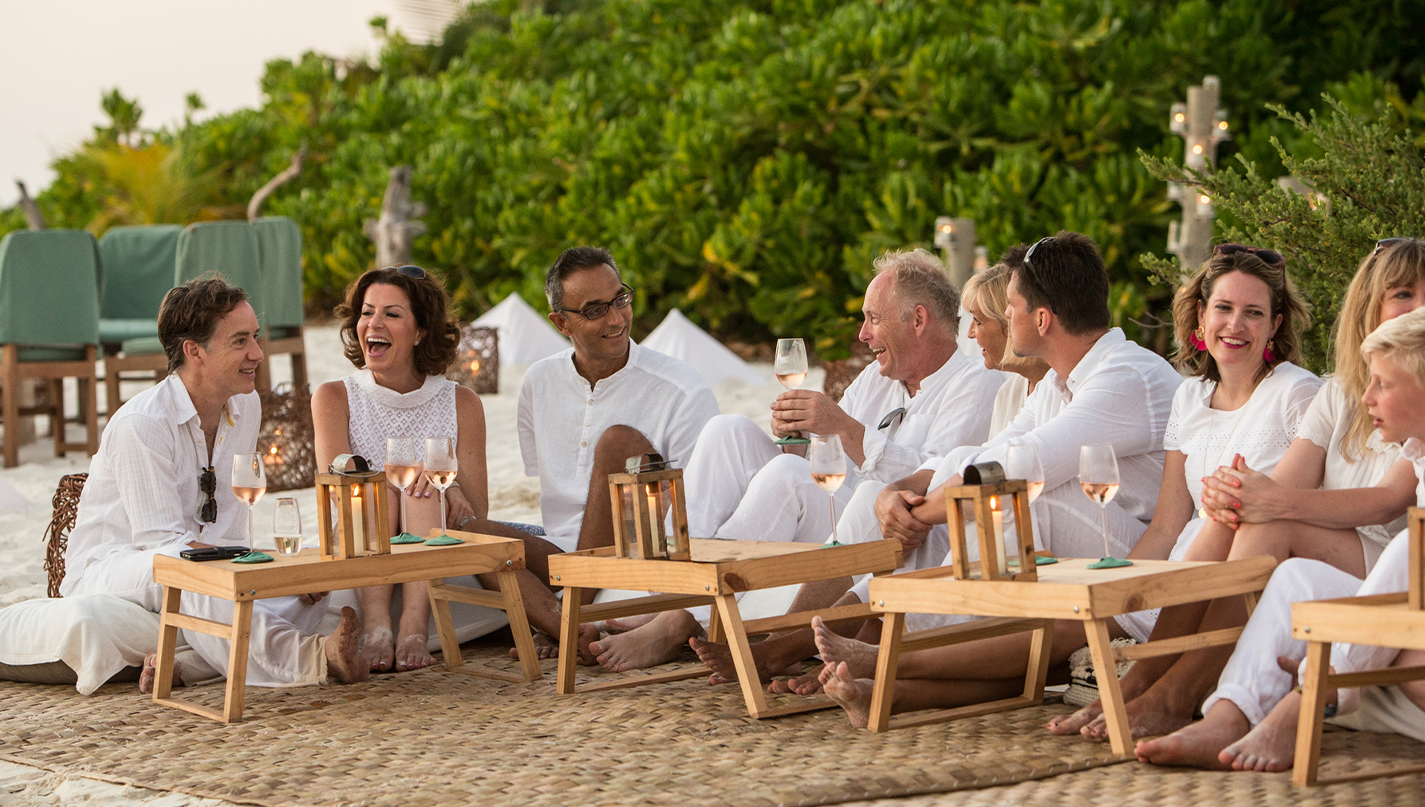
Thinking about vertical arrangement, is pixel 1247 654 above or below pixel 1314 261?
below

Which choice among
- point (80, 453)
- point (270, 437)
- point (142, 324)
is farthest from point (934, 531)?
point (80, 453)

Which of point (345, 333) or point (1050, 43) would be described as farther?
point (1050, 43)

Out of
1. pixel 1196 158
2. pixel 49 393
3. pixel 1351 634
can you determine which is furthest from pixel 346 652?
pixel 49 393

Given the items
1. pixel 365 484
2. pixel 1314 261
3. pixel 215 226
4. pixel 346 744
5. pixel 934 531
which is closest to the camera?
pixel 346 744

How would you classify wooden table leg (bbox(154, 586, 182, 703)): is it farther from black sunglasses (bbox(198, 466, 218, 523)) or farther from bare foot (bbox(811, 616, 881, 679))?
bare foot (bbox(811, 616, 881, 679))

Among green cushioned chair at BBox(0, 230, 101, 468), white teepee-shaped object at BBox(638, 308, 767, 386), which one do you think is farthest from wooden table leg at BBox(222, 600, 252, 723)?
white teepee-shaped object at BBox(638, 308, 767, 386)

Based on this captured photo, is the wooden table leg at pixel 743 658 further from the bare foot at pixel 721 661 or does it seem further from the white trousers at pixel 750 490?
the white trousers at pixel 750 490

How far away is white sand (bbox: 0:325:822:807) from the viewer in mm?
3018

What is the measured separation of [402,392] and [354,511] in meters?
0.97

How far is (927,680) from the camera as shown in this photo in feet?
11.1

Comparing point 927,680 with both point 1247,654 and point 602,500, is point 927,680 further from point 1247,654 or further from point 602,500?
point 602,500

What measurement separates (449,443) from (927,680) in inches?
54.3

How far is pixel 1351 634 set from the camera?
248 cm

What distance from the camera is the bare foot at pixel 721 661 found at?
3.62 m
